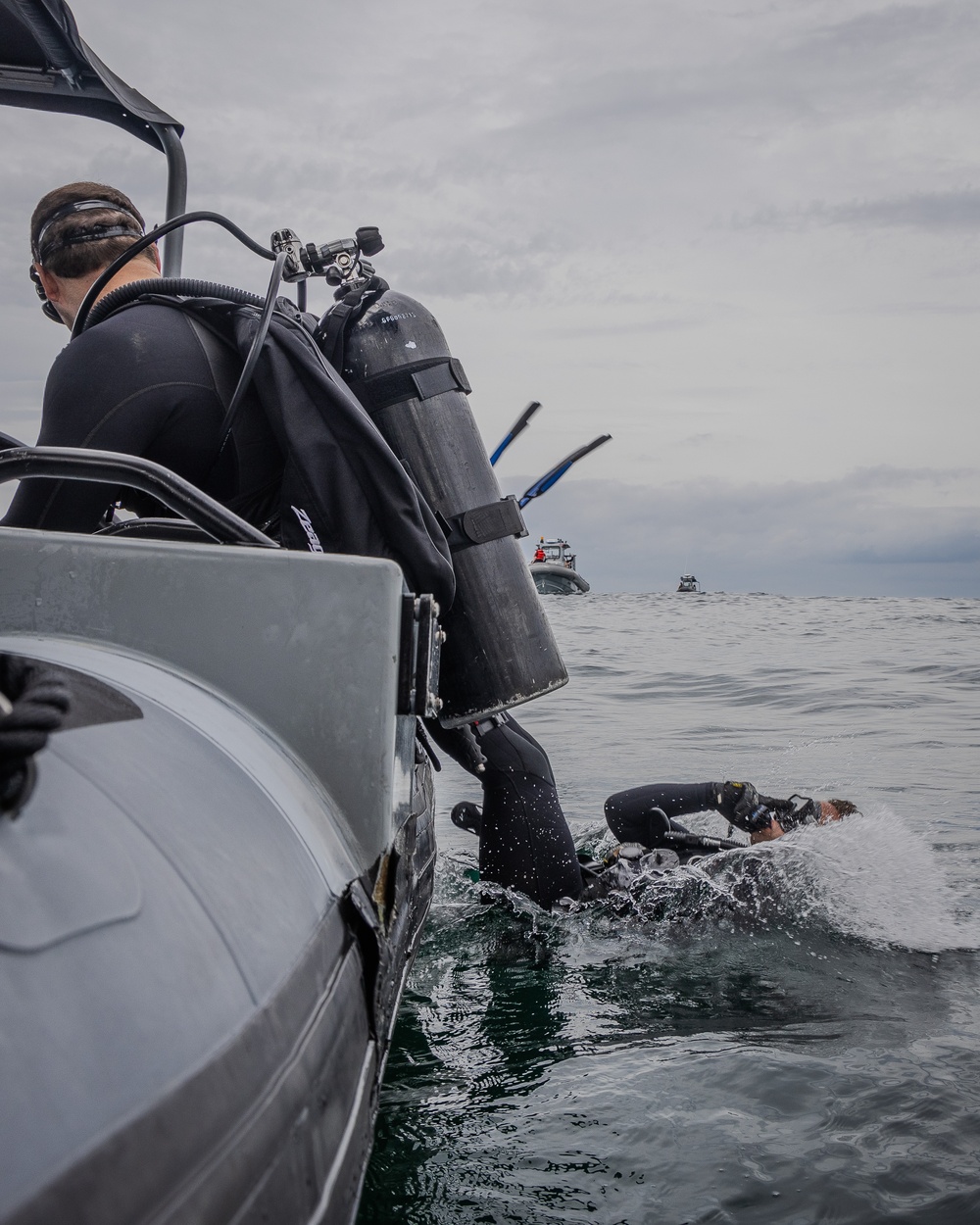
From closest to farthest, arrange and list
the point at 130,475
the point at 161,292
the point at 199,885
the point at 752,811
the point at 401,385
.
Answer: the point at 199,885, the point at 130,475, the point at 161,292, the point at 401,385, the point at 752,811

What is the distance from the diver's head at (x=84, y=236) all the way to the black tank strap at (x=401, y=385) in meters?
0.64

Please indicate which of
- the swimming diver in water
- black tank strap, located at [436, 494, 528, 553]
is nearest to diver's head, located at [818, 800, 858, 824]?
the swimming diver in water

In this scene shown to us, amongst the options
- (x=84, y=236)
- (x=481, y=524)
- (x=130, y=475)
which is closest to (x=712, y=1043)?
(x=481, y=524)

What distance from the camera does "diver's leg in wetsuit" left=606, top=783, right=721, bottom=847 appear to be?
3.86m

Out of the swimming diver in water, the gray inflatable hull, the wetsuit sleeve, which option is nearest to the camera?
the gray inflatable hull

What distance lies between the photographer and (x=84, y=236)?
9.02 feet

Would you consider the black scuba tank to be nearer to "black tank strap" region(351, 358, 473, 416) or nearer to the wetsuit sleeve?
"black tank strap" region(351, 358, 473, 416)

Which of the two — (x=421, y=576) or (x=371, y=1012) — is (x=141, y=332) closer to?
(x=421, y=576)

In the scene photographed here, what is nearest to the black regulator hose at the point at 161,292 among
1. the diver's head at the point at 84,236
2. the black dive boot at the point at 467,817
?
the diver's head at the point at 84,236

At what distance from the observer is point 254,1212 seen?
84 cm

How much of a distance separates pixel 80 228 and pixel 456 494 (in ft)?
4.06

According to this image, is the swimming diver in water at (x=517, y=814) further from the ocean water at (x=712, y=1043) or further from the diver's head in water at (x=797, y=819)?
the diver's head in water at (x=797, y=819)

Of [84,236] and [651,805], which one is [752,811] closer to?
[651,805]

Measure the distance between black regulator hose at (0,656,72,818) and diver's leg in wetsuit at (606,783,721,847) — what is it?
3.23 meters
